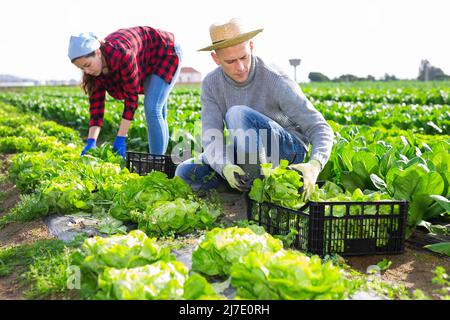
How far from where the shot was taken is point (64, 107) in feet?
46.6

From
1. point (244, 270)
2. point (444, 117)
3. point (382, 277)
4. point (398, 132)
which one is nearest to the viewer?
point (244, 270)

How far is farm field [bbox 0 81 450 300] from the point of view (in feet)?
6.98

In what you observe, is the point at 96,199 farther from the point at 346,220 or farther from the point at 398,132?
the point at 398,132

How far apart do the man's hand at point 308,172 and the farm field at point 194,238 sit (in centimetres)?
10

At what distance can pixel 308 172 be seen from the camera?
10.7 feet

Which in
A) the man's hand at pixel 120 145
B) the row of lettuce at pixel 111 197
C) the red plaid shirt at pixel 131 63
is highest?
the red plaid shirt at pixel 131 63

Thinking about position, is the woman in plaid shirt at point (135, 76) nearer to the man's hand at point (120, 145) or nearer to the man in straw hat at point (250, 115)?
the man's hand at point (120, 145)

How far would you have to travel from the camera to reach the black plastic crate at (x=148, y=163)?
492cm

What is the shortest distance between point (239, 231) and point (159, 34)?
3.55 meters

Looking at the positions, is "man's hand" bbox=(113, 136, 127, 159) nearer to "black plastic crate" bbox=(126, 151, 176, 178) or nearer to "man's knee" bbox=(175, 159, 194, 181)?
"black plastic crate" bbox=(126, 151, 176, 178)

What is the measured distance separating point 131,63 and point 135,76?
0.51 ft

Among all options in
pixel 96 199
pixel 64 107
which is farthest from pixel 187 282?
pixel 64 107

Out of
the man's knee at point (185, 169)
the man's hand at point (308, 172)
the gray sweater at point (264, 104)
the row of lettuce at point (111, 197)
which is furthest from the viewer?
the man's knee at point (185, 169)

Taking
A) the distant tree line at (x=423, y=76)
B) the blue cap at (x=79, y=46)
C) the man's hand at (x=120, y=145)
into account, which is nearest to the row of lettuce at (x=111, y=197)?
the man's hand at (x=120, y=145)
